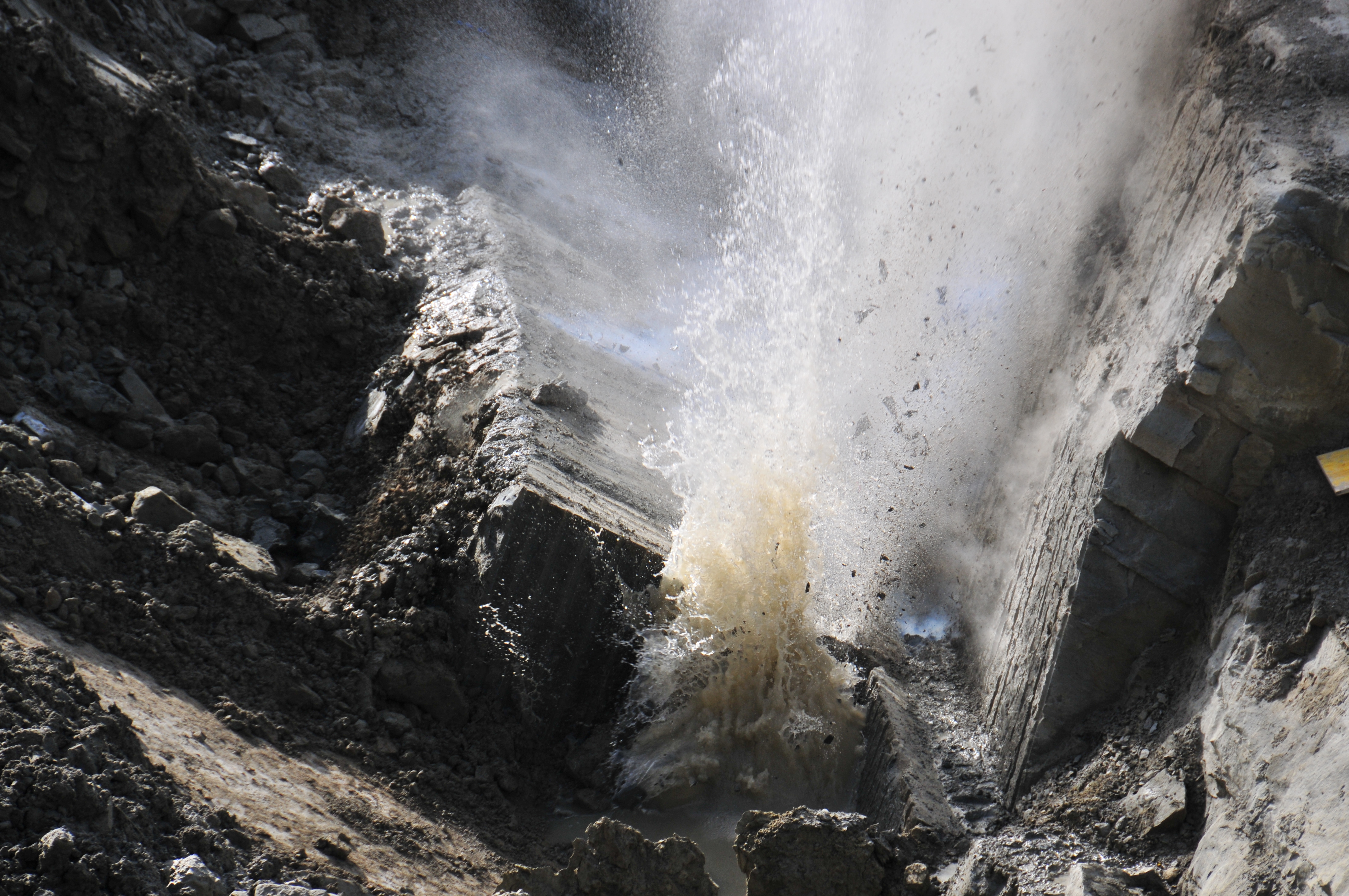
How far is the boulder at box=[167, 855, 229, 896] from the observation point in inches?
91.9

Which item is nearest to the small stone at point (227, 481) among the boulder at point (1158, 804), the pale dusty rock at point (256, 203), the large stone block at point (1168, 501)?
the pale dusty rock at point (256, 203)

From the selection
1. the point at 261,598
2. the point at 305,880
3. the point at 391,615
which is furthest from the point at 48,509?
the point at 305,880

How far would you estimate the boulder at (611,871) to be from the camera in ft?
9.75

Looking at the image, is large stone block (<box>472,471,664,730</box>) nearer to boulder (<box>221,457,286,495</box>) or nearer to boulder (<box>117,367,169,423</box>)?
boulder (<box>221,457,286,495</box>)

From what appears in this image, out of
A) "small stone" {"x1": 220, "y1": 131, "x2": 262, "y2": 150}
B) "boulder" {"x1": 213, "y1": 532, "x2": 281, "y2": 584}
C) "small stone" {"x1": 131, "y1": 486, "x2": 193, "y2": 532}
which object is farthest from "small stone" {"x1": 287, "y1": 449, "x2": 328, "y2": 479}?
"small stone" {"x1": 220, "y1": 131, "x2": 262, "y2": 150}

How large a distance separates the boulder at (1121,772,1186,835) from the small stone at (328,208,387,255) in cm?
542

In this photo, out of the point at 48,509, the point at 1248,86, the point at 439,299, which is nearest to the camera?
the point at 1248,86

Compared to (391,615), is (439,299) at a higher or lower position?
higher

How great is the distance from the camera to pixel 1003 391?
4531 millimetres

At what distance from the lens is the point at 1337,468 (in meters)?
2.79

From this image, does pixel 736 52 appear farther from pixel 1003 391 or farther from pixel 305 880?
pixel 305 880

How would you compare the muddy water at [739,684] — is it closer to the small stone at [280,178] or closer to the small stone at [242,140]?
the small stone at [280,178]

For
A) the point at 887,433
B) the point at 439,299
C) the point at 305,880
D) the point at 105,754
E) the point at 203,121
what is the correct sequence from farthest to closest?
the point at 203,121 < the point at 439,299 < the point at 887,433 < the point at 305,880 < the point at 105,754

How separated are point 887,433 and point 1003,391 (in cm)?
103
